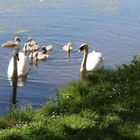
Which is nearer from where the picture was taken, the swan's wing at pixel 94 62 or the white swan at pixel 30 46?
the swan's wing at pixel 94 62

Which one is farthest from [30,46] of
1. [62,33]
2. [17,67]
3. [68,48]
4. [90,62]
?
[90,62]

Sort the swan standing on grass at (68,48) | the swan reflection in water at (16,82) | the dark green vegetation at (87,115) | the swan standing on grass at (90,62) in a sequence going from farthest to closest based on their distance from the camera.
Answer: the swan standing on grass at (68,48) → the swan standing on grass at (90,62) → the swan reflection in water at (16,82) → the dark green vegetation at (87,115)

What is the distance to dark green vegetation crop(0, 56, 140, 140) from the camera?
8609 mm

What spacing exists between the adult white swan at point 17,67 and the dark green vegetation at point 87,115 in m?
4.14

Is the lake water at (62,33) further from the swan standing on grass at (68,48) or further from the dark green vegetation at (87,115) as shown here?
the dark green vegetation at (87,115)

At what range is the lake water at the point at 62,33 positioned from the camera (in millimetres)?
15714

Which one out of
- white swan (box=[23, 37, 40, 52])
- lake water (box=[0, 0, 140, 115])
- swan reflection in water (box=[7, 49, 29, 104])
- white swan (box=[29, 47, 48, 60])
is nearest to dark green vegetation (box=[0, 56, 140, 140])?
lake water (box=[0, 0, 140, 115])

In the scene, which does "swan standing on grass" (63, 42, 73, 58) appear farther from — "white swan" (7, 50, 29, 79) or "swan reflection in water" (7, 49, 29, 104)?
"swan reflection in water" (7, 49, 29, 104)

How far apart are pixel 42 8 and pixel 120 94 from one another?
59.8ft

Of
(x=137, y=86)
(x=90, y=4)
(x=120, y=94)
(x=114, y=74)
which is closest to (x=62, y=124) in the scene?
(x=120, y=94)

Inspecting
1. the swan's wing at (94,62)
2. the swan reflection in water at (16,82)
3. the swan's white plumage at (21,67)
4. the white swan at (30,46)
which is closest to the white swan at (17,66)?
the swan's white plumage at (21,67)

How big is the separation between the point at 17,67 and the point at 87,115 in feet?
27.3

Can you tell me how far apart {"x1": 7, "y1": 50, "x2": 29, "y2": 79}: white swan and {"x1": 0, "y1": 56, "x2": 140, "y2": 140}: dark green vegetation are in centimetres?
415

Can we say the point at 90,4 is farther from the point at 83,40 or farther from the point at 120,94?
the point at 120,94
